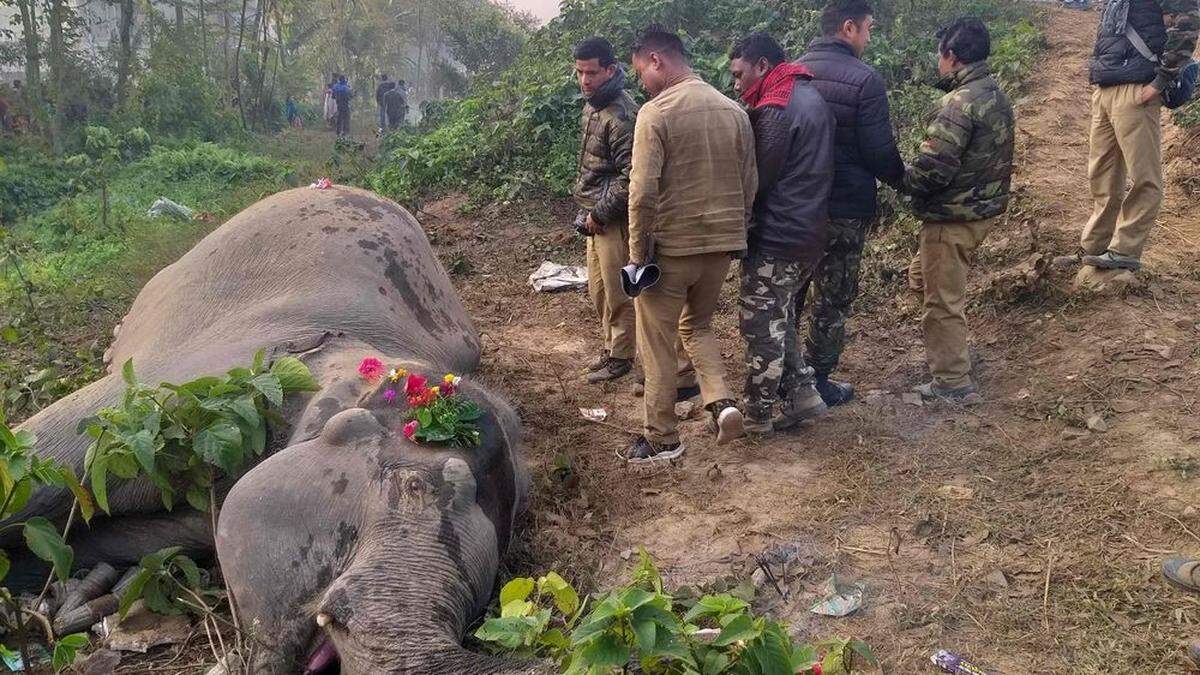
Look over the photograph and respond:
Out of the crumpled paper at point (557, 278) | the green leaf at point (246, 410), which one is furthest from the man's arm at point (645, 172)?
the crumpled paper at point (557, 278)

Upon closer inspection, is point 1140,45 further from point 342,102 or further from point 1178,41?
point 342,102

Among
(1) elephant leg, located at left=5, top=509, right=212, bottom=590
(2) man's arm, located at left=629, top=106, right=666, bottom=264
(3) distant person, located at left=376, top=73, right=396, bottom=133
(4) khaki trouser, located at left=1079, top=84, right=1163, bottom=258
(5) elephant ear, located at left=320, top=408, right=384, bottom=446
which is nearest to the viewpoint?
(5) elephant ear, located at left=320, top=408, right=384, bottom=446

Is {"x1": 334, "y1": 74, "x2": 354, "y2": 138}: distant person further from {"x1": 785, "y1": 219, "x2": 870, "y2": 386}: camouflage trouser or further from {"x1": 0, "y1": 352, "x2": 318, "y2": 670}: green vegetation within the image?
Answer: {"x1": 0, "y1": 352, "x2": 318, "y2": 670}: green vegetation

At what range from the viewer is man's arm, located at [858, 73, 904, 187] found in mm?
5113

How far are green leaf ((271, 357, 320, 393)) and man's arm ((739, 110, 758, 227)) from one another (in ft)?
7.97

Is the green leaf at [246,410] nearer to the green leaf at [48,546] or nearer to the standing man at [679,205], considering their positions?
the green leaf at [48,546]

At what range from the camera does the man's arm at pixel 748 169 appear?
4992 mm

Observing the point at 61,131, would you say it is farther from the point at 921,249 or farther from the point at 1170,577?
the point at 1170,577

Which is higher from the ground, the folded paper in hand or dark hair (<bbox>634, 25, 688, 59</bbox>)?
dark hair (<bbox>634, 25, 688, 59</bbox>)

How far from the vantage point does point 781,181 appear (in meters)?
5.12

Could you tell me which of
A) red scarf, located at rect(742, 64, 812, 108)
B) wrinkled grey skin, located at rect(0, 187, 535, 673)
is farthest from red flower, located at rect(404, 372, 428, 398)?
red scarf, located at rect(742, 64, 812, 108)

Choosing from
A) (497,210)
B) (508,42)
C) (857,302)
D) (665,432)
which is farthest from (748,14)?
(508,42)

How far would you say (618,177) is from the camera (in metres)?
6.15

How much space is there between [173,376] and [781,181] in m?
3.29
